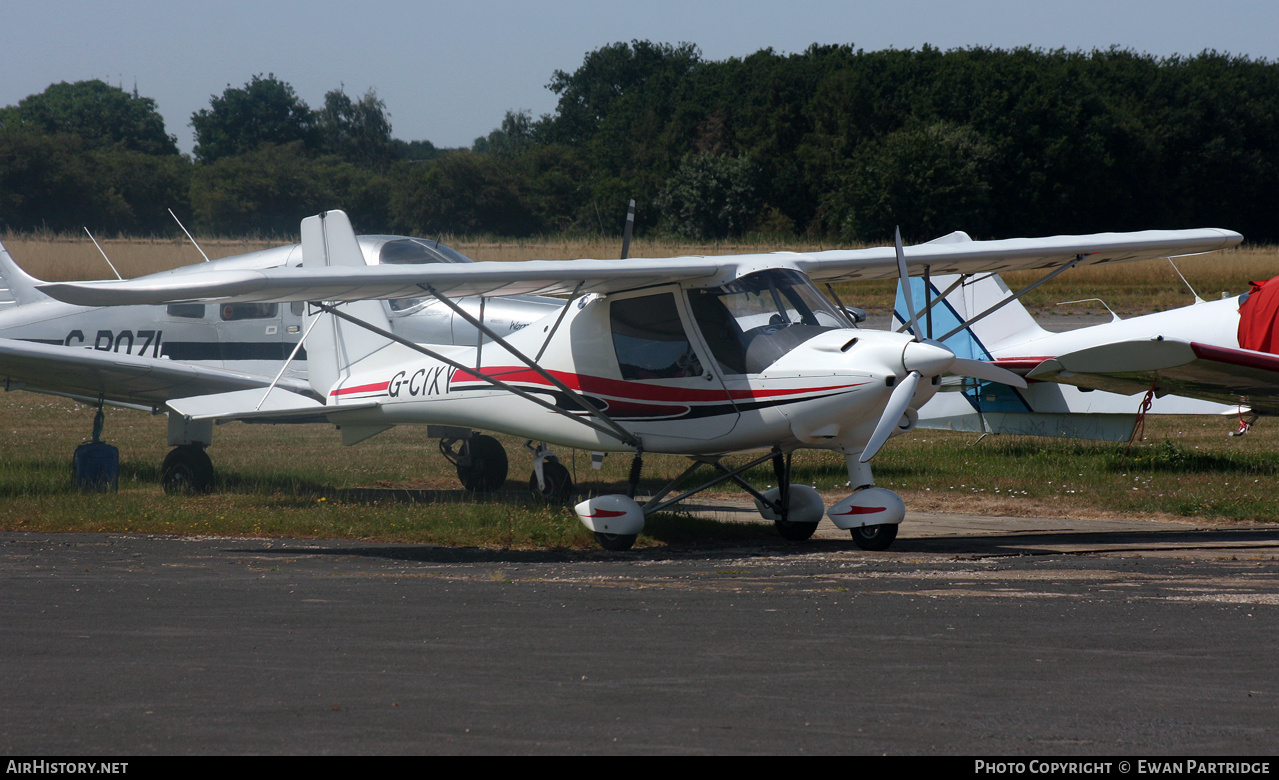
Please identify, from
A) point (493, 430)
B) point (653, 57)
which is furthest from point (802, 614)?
point (653, 57)

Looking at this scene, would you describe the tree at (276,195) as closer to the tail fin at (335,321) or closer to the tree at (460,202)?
the tree at (460,202)

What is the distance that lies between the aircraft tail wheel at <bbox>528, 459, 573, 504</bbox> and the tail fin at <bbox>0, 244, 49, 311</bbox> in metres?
8.10

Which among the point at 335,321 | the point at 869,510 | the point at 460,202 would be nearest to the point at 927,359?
the point at 869,510

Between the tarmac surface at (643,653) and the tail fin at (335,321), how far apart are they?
3.81 metres

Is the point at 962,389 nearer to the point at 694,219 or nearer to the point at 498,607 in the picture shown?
the point at 498,607

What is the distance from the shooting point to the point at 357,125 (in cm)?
10562

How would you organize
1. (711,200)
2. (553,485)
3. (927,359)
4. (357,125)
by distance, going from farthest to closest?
(357,125) < (711,200) < (553,485) < (927,359)

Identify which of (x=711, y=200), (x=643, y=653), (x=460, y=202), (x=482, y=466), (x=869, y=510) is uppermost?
(x=711, y=200)

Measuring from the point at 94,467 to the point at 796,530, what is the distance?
7.69 meters

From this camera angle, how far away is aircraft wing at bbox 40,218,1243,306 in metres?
7.62

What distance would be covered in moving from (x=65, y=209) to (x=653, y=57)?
5686cm

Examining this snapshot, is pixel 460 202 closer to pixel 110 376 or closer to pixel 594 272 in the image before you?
pixel 110 376

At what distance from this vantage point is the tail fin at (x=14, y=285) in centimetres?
1570

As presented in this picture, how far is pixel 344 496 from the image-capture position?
12.8 metres
